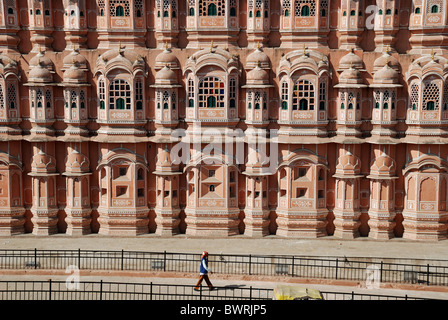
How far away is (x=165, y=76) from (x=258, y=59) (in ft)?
16.9

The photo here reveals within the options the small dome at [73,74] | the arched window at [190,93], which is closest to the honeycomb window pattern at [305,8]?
the arched window at [190,93]

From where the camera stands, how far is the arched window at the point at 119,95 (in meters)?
36.2

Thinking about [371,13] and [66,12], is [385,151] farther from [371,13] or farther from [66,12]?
[66,12]

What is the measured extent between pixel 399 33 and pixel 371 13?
6.21ft

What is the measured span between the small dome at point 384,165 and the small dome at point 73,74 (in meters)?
16.9

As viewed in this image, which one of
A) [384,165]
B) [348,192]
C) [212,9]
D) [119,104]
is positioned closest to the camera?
[384,165]

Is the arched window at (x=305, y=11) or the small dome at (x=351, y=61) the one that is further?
the arched window at (x=305, y=11)

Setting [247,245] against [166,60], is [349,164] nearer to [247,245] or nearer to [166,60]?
[247,245]

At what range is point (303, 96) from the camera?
3569 cm

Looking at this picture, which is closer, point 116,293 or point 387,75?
point 116,293

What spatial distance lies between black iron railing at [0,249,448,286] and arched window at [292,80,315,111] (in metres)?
8.55

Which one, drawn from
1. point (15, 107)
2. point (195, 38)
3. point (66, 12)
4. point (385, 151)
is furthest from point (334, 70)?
point (15, 107)

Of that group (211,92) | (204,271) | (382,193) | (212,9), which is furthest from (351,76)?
(204,271)

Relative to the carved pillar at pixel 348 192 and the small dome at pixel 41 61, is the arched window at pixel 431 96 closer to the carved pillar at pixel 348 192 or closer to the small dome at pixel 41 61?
the carved pillar at pixel 348 192
